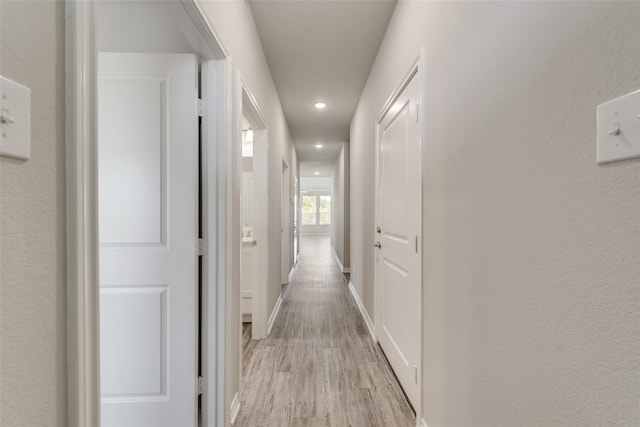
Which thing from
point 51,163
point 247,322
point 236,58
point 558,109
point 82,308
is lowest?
point 247,322

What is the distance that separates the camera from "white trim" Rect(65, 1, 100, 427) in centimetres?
60

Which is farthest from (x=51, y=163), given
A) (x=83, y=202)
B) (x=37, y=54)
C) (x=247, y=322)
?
(x=247, y=322)

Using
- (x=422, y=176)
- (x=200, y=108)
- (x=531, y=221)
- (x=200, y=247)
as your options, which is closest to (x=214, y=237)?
(x=200, y=247)

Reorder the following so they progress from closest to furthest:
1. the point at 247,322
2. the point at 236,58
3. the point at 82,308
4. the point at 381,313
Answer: the point at 82,308
the point at 236,58
the point at 381,313
the point at 247,322

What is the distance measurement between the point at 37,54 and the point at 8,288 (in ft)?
1.34

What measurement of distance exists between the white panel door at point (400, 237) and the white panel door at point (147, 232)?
1.20 metres

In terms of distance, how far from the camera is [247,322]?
3.36 meters

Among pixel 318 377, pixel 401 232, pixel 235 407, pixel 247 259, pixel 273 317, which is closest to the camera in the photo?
pixel 235 407

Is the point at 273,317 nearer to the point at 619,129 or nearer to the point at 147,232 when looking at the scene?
the point at 147,232

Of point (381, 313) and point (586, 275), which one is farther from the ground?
point (586, 275)

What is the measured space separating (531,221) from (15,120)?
1.12 m

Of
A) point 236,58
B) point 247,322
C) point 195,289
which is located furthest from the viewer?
point 247,322

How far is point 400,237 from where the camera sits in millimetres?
2051

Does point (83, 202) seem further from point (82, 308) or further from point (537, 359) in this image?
point (537, 359)
